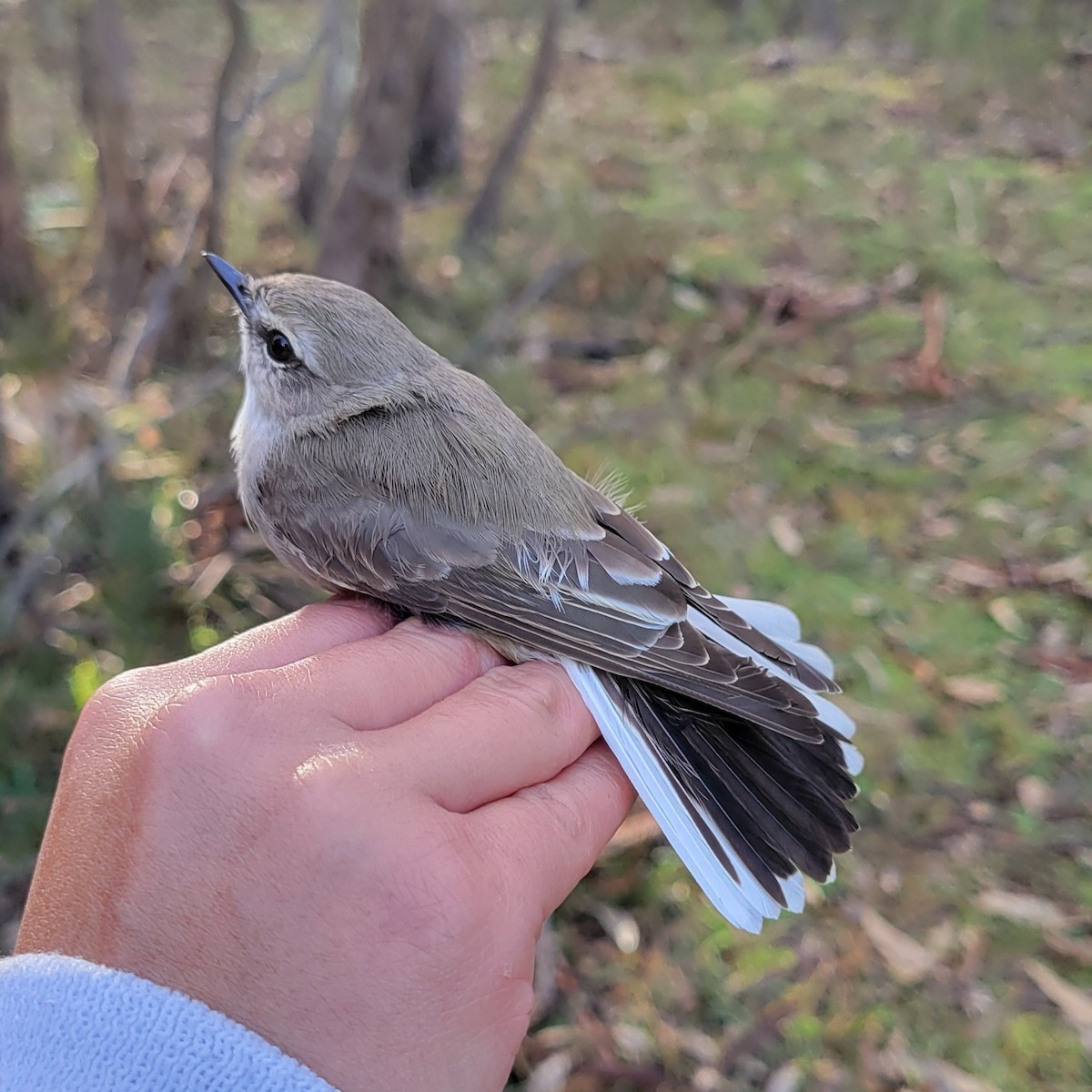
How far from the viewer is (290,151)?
284 inches

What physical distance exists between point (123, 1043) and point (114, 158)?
4205 millimetres

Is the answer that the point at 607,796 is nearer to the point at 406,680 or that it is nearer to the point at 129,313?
the point at 406,680

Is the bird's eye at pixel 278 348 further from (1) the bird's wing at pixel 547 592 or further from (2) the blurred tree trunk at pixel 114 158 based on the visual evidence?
(2) the blurred tree trunk at pixel 114 158

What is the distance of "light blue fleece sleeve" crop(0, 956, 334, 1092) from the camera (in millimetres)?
971

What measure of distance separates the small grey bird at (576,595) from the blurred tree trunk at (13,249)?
213 centimetres

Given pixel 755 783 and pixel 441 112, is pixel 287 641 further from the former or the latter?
pixel 441 112

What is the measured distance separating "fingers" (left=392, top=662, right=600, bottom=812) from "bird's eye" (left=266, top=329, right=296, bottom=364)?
1.05 metres

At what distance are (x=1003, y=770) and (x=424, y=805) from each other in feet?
7.81

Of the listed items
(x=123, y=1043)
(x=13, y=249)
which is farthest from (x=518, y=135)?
(x=123, y=1043)

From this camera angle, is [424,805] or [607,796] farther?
[607,796]

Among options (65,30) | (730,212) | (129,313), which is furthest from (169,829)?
(730,212)

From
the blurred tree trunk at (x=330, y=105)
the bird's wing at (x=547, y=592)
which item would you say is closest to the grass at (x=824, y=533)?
the blurred tree trunk at (x=330, y=105)

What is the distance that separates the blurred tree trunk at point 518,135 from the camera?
209 inches

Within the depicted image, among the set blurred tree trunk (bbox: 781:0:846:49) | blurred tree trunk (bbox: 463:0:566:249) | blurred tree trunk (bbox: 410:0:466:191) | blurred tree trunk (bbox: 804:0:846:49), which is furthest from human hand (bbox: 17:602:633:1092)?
blurred tree trunk (bbox: 804:0:846:49)
